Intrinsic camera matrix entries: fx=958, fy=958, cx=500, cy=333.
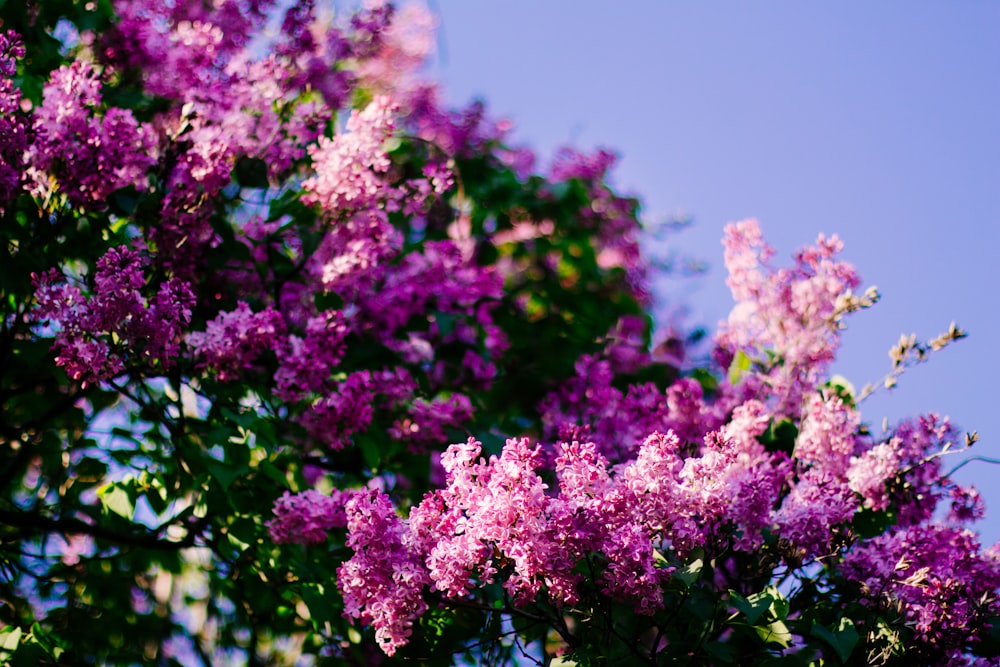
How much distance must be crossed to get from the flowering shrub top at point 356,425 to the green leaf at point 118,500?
0.01 metres

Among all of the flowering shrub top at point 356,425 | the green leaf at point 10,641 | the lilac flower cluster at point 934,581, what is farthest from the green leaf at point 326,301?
the lilac flower cluster at point 934,581

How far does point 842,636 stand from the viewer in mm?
2730

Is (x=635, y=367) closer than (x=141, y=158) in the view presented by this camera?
No

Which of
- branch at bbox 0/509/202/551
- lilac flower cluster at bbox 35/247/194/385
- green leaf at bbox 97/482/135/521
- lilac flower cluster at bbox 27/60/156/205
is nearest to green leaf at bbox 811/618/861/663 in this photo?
lilac flower cluster at bbox 35/247/194/385

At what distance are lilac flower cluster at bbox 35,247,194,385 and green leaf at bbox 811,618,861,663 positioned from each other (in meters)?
2.24

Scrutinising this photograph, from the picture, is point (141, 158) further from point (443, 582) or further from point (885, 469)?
point (885, 469)

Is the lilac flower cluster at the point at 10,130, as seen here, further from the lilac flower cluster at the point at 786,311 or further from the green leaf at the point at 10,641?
the lilac flower cluster at the point at 786,311

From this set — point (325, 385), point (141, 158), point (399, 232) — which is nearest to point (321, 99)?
point (399, 232)

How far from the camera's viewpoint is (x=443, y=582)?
259 centimetres

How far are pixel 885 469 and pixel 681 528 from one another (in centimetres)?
121

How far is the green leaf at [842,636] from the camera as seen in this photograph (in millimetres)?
2648

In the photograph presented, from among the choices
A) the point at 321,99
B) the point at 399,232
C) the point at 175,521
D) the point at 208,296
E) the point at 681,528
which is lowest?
the point at 681,528

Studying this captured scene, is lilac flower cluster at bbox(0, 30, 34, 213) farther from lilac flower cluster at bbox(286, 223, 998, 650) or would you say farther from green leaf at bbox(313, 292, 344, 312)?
lilac flower cluster at bbox(286, 223, 998, 650)

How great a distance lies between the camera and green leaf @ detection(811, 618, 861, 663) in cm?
265
